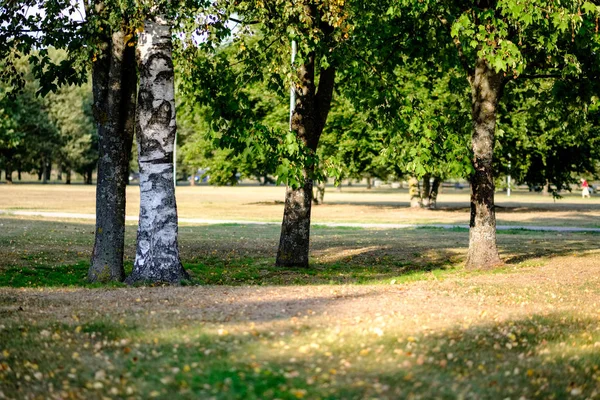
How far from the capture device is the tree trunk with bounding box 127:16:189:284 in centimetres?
1300

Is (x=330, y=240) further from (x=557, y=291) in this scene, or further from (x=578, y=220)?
(x=578, y=220)

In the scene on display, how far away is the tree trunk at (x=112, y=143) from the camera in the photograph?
47.3ft

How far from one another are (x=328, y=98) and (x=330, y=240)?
7794mm

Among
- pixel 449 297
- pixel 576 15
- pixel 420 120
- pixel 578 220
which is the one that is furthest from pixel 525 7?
pixel 578 220

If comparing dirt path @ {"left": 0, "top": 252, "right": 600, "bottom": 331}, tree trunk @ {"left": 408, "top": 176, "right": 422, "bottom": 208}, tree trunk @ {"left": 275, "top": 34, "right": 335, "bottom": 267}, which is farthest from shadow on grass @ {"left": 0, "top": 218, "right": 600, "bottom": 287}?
tree trunk @ {"left": 408, "top": 176, "right": 422, "bottom": 208}

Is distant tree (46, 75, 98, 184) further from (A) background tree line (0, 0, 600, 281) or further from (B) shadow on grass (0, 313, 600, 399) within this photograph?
(B) shadow on grass (0, 313, 600, 399)

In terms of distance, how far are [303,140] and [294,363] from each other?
36.0 feet

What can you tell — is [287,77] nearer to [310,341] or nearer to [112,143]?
[112,143]

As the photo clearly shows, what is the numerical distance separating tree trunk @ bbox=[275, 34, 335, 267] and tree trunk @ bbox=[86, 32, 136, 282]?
4124 mm

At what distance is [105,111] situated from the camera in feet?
47.2

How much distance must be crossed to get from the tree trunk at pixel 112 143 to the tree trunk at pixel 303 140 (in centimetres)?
412

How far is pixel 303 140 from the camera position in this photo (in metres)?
17.5

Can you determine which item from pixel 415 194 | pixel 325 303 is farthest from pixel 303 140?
pixel 415 194

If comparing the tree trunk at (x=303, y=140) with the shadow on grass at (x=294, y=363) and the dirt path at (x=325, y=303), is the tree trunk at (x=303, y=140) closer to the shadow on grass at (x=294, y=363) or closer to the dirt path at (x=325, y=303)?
the dirt path at (x=325, y=303)
